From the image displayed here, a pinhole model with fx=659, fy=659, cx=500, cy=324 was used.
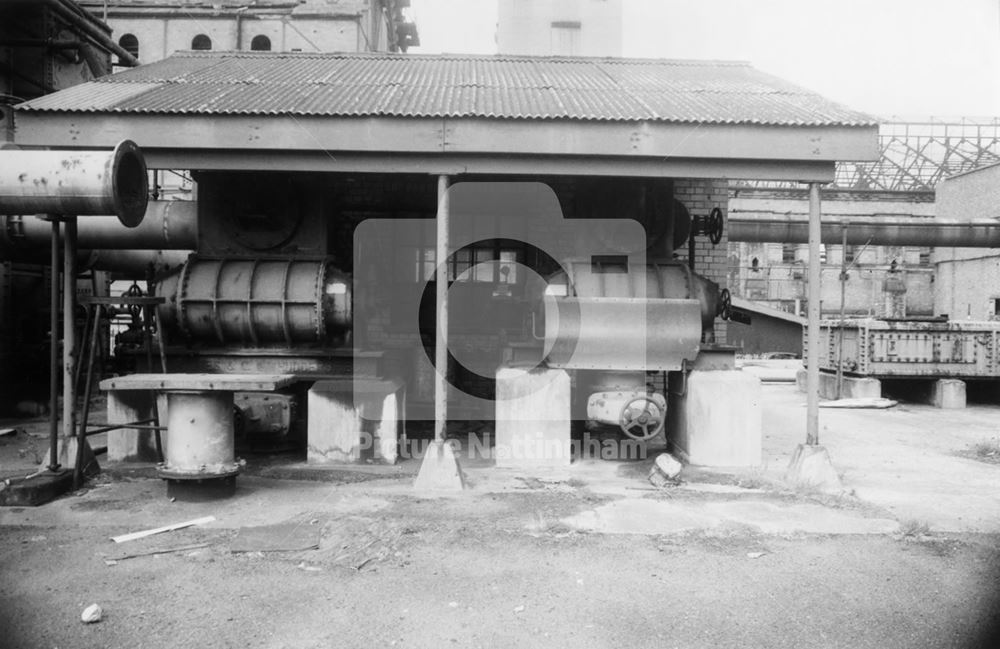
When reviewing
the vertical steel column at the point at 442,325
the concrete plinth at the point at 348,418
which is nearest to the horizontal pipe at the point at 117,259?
the concrete plinth at the point at 348,418

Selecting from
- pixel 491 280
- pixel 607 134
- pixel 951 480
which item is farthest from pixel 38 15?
pixel 951 480

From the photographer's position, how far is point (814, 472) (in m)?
6.10

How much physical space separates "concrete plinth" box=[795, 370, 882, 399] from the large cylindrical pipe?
12.7 meters

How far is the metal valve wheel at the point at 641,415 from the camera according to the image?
263 inches

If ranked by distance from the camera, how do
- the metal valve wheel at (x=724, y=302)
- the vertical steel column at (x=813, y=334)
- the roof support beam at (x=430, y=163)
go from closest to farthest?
the roof support beam at (x=430, y=163)
the vertical steel column at (x=813, y=334)
the metal valve wheel at (x=724, y=302)

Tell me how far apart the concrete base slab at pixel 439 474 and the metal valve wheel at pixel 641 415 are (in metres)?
1.80

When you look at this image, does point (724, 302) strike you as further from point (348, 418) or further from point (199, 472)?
point (199, 472)

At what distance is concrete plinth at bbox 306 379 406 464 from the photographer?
6.89 meters

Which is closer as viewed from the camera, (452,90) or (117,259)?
(452,90)

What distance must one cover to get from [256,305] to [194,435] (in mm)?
1996

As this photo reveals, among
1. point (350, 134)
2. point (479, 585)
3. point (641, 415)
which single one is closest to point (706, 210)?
point (641, 415)

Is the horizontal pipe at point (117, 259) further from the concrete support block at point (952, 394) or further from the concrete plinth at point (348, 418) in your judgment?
the concrete support block at point (952, 394)

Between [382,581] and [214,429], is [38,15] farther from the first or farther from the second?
[382,581]

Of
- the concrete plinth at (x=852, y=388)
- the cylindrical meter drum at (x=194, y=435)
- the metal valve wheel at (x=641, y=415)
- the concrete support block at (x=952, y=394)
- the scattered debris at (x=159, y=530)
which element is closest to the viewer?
the scattered debris at (x=159, y=530)
